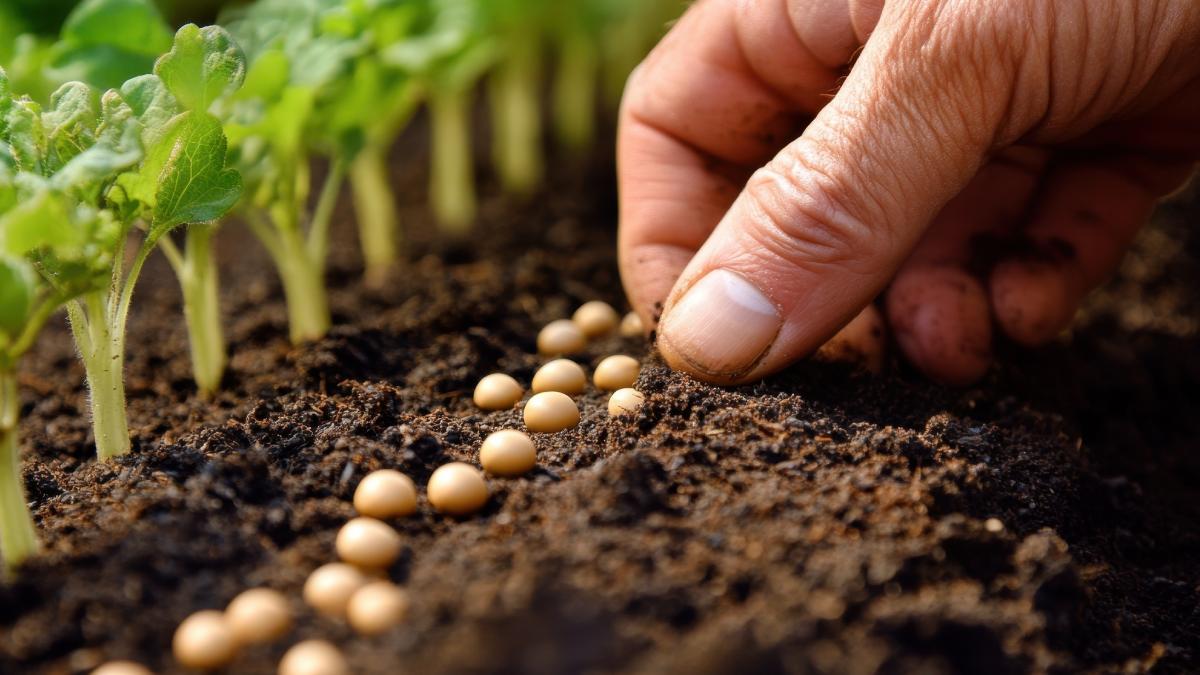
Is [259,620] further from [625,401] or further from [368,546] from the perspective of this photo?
[625,401]

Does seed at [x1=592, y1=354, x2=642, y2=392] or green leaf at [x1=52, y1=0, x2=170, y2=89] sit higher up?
green leaf at [x1=52, y1=0, x2=170, y2=89]


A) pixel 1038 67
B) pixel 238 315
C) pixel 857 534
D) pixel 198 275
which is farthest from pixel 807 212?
pixel 238 315

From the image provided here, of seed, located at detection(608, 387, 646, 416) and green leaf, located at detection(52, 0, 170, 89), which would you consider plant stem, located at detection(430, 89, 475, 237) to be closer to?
green leaf, located at detection(52, 0, 170, 89)

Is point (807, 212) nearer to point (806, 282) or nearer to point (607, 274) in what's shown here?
point (806, 282)

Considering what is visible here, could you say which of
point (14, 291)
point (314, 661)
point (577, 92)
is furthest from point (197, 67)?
point (577, 92)

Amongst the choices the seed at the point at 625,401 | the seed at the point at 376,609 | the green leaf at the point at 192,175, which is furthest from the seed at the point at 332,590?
Answer: the green leaf at the point at 192,175

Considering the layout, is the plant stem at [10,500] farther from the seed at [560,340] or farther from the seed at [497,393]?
the seed at [560,340]

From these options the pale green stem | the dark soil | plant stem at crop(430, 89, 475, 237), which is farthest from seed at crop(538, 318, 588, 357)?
→ the pale green stem
